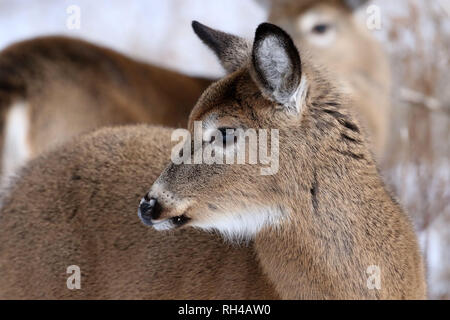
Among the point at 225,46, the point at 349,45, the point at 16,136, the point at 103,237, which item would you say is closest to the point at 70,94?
the point at 16,136

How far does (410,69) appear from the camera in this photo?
8219 millimetres

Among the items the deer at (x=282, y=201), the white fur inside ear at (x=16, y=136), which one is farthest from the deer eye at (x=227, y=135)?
the white fur inside ear at (x=16, y=136)

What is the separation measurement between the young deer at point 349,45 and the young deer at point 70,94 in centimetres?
126

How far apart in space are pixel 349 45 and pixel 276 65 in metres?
5.30

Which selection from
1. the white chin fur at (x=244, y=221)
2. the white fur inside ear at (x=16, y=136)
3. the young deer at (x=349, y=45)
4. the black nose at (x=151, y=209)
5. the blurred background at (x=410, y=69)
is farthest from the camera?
the young deer at (x=349, y=45)

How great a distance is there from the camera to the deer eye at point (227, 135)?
3777 millimetres

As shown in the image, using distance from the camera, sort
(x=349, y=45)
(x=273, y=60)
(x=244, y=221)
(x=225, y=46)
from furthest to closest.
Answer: (x=349, y=45) → (x=225, y=46) → (x=244, y=221) → (x=273, y=60)

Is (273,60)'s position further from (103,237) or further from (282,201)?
(103,237)

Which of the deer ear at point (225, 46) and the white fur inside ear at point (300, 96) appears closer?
the white fur inside ear at point (300, 96)

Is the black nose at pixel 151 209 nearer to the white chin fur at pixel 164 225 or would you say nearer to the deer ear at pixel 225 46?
the white chin fur at pixel 164 225

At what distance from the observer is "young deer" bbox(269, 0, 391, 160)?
872cm

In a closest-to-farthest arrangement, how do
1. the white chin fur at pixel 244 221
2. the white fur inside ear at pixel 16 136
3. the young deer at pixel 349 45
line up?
the white chin fur at pixel 244 221 < the white fur inside ear at pixel 16 136 < the young deer at pixel 349 45

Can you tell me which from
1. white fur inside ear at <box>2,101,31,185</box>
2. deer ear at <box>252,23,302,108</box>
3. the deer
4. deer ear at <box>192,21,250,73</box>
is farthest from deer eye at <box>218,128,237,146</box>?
white fur inside ear at <box>2,101,31,185</box>
